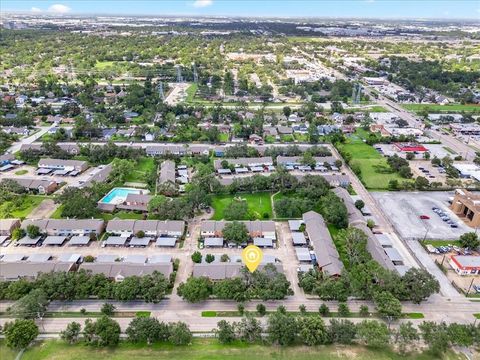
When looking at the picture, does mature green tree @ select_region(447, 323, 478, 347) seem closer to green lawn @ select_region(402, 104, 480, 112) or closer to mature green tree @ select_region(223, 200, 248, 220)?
mature green tree @ select_region(223, 200, 248, 220)

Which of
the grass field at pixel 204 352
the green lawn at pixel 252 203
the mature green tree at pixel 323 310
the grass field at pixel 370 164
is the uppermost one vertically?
the mature green tree at pixel 323 310

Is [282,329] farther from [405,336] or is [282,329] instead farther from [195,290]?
[405,336]

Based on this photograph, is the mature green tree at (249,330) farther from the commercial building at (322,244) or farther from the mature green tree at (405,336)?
the mature green tree at (405,336)

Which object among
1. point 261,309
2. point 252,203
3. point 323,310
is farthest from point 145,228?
point 323,310

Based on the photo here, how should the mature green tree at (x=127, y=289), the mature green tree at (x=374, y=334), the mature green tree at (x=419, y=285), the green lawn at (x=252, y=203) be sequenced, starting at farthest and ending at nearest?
the green lawn at (x=252, y=203)
the mature green tree at (x=419, y=285)
the mature green tree at (x=127, y=289)
the mature green tree at (x=374, y=334)

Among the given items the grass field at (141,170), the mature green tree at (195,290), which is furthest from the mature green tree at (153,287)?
the grass field at (141,170)

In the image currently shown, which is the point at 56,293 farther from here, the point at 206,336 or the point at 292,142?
the point at 292,142
